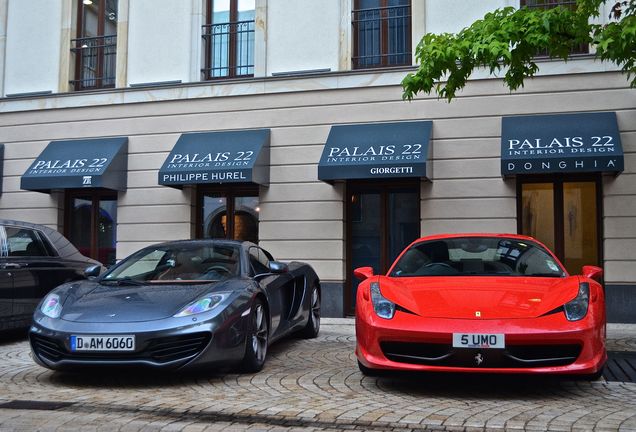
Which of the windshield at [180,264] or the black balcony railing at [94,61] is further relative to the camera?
the black balcony railing at [94,61]

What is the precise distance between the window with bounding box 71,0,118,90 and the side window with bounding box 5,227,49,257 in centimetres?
649

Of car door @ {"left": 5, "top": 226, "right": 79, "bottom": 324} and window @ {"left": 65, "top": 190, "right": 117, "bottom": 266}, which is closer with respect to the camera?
car door @ {"left": 5, "top": 226, "right": 79, "bottom": 324}

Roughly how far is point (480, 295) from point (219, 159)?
7.69 metres

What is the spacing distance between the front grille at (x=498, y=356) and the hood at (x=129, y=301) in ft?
6.51

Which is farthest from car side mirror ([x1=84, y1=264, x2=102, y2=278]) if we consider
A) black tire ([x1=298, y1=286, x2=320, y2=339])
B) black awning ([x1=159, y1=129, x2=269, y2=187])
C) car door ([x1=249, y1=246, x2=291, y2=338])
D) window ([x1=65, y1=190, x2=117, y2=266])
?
window ([x1=65, y1=190, x2=117, y2=266])

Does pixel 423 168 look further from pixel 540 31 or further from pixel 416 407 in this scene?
pixel 416 407

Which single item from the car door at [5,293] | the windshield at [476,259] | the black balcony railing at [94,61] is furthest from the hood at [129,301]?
the black balcony railing at [94,61]

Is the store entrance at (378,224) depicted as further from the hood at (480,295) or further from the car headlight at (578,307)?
the car headlight at (578,307)

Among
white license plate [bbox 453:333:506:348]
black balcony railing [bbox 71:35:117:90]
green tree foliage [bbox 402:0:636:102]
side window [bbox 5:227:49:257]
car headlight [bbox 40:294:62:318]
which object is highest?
black balcony railing [bbox 71:35:117:90]

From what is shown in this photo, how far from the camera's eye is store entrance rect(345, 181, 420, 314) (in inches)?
473

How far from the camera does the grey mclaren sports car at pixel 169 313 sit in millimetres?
5219

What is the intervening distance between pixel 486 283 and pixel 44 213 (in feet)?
36.0

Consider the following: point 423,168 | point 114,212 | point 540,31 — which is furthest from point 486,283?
point 114,212

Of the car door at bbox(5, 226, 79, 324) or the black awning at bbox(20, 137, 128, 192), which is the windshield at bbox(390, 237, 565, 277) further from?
the black awning at bbox(20, 137, 128, 192)
